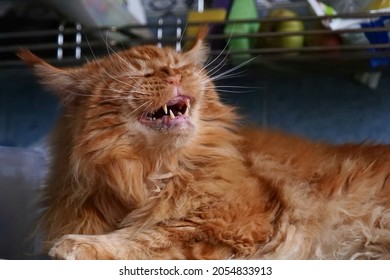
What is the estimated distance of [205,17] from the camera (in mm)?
1852

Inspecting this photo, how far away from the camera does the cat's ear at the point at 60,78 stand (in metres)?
1.40

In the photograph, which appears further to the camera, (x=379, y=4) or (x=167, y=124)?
(x=379, y=4)

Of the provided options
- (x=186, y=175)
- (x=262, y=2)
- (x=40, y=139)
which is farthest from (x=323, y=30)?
(x=40, y=139)

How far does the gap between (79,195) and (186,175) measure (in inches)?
8.9

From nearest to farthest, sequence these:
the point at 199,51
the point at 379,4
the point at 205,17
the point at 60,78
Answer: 1. the point at 60,78
2. the point at 199,51
3. the point at 379,4
4. the point at 205,17

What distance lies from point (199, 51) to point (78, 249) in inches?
23.8

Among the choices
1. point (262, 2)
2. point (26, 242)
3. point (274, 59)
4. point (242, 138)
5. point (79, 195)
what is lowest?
point (26, 242)

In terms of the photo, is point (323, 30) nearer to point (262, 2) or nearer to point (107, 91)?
point (262, 2)

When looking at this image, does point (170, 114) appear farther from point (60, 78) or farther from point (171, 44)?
point (171, 44)

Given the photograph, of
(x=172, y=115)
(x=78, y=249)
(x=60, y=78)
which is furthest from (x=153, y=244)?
(x=60, y=78)

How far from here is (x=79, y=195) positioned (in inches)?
53.7

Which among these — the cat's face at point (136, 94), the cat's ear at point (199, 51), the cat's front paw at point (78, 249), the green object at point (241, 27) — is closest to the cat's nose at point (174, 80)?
the cat's face at point (136, 94)

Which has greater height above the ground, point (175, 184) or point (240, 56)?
point (240, 56)

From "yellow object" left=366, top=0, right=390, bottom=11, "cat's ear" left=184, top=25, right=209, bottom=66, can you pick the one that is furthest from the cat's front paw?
"yellow object" left=366, top=0, right=390, bottom=11
